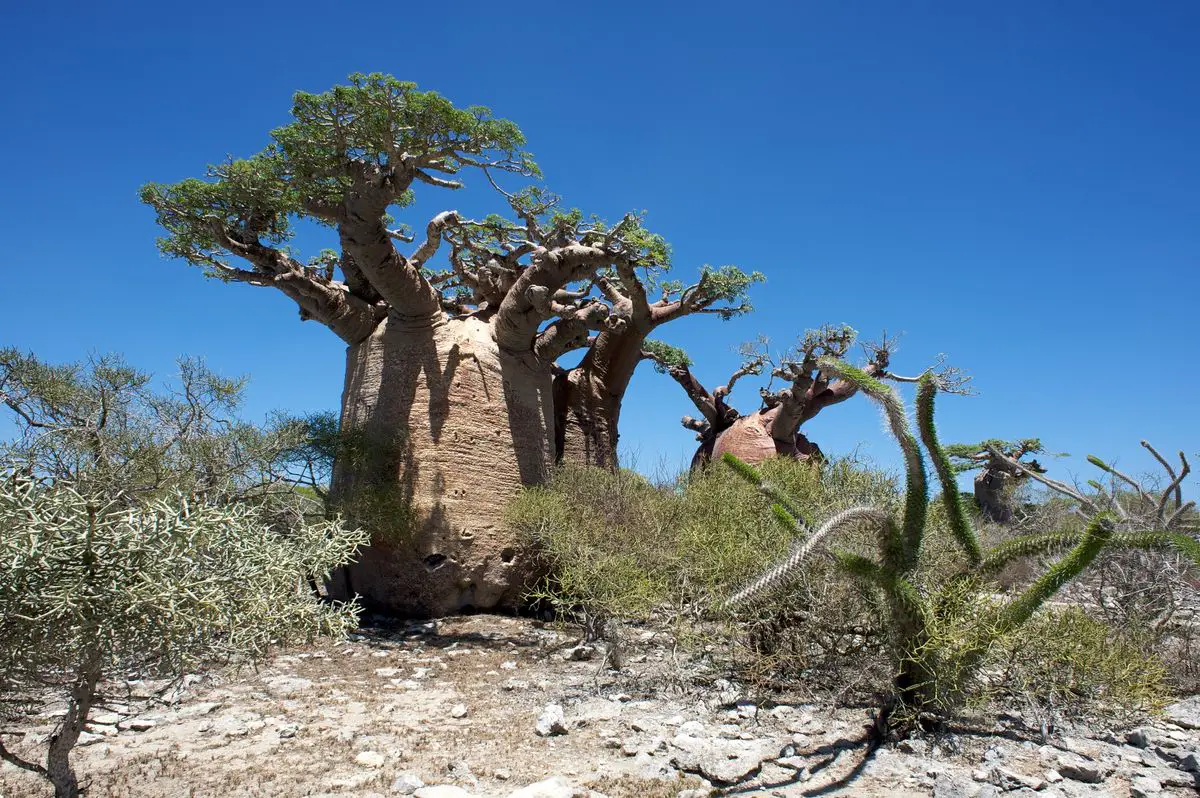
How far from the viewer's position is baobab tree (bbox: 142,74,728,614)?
22.5 feet

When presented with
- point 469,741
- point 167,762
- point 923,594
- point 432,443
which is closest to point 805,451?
point 432,443

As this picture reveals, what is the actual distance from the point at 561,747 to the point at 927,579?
2.41 m

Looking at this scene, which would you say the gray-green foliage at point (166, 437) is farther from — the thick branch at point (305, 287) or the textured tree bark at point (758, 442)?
the textured tree bark at point (758, 442)

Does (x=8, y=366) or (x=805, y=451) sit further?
(x=805, y=451)

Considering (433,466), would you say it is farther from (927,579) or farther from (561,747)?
(927,579)

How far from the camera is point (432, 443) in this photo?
7820 millimetres

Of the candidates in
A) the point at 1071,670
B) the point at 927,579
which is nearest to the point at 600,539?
the point at 927,579

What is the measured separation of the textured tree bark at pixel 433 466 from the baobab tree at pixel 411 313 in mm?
16

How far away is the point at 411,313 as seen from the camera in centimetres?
818

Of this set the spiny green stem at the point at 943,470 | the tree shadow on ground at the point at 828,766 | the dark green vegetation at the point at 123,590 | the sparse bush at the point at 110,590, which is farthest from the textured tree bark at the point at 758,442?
the sparse bush at the point at 110,590

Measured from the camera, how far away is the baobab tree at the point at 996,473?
13.1m

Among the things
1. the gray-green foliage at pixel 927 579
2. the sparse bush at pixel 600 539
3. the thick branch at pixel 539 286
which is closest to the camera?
the gray-green foliage at pixel 927 579

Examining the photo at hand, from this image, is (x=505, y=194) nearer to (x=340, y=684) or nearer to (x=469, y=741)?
(x=340, y=684)

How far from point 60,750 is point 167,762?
0.82 m
